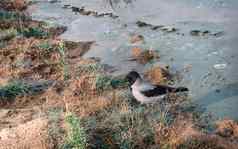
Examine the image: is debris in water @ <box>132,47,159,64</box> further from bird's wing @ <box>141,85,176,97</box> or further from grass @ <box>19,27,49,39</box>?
grass @ <box>19,27,49,39</box>

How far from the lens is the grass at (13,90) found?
11000 millimetres

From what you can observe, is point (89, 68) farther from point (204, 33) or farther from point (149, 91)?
point (204, 33)

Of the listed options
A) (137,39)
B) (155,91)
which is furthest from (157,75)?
(137,39)

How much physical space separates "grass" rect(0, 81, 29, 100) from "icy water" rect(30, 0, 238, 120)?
2.46 meters

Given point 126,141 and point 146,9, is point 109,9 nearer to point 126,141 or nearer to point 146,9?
point 146,9

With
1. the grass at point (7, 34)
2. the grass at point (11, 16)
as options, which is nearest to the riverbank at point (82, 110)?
the grass at point (7, 34)

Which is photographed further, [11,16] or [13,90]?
[11,16]

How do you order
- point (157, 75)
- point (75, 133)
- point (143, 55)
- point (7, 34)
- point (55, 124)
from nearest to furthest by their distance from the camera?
point (75, 133)
point (55, 124)
point (157, 75)
point (143, 55)
point (7, 34)

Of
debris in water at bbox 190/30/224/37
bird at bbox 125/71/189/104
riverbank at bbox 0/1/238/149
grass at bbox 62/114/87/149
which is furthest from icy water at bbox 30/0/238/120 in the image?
grass at bbox 62/114/87/149

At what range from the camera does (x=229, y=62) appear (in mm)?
12211

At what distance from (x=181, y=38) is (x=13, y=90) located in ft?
17.0

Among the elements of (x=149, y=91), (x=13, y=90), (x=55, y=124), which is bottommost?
(x=13, y=90)

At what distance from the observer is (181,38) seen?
14.2 meters

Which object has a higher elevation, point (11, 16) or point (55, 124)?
point (55, 124)
